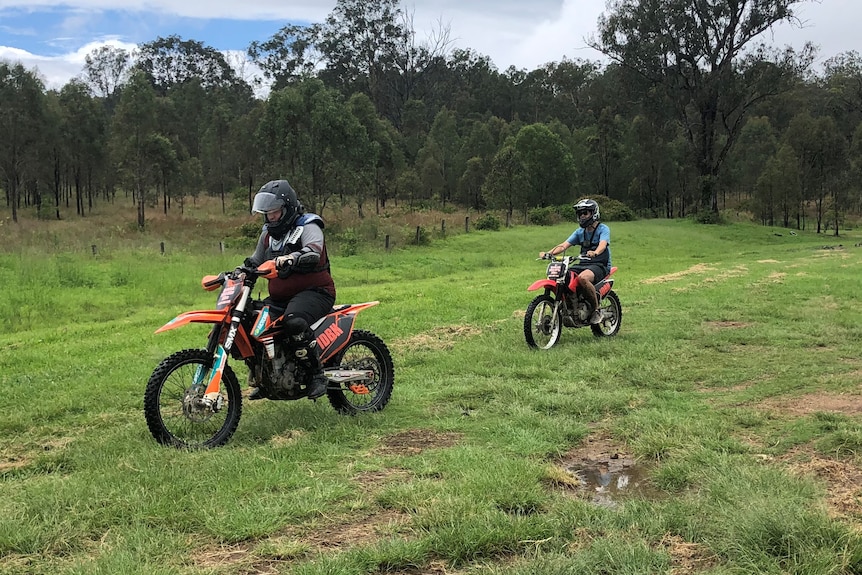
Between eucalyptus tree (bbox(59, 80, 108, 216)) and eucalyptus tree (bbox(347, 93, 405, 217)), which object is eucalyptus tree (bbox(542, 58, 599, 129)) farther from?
eucalyptus tree (bbox(59, 80, 108, 216))

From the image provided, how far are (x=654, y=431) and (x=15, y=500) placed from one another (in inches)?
173

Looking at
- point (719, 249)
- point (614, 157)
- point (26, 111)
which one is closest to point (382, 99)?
point (614, 157)

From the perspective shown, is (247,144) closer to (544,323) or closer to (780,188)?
(780,188)

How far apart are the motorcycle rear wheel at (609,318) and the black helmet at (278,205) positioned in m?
5.32

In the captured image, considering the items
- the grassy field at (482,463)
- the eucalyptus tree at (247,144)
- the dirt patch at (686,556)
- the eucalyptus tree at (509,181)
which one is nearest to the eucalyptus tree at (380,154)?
the eucalyptus tree at (247,144)

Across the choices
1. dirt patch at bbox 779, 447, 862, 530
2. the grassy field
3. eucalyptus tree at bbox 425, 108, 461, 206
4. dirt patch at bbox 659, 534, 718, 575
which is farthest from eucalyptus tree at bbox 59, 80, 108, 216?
dirt patch at bbox 659, 534, 718, 575

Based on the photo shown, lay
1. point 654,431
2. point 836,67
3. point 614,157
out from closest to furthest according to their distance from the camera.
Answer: point 654,431, point 614,157, point 836,67

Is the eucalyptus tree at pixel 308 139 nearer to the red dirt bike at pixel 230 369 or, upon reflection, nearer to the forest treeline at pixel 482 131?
the forest treeline at pixel 482 131

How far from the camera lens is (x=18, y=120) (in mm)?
42406

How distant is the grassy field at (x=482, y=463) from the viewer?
3.26m

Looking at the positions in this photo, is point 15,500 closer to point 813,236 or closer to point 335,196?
point 335,196

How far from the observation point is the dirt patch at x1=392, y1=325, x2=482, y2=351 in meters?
9.05

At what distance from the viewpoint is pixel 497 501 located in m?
3.82

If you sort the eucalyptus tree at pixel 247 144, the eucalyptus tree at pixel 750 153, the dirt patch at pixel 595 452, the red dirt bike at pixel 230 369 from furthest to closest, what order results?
the eucalyptus tree at pixel 750 153
the eucalyptus tree at pixel 247 144
the red dirt bike at pixel 230 369
the dirt patch at pixel 595 452
